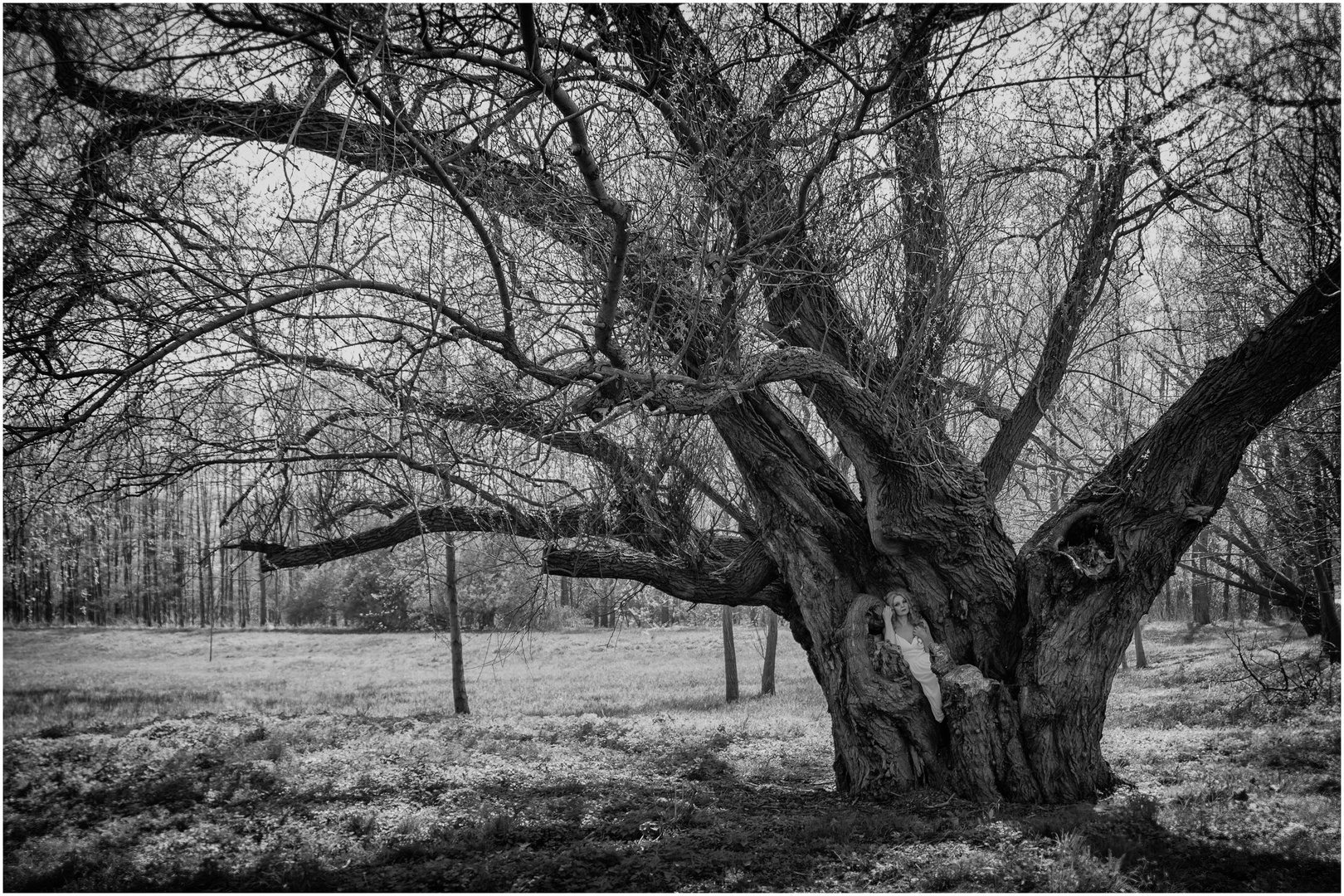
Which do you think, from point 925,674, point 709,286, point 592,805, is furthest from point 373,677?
point 709,286

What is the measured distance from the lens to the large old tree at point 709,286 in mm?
4016

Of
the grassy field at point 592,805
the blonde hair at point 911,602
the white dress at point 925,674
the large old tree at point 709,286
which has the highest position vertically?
the large old tree at point 709,286

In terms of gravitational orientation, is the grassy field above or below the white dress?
below

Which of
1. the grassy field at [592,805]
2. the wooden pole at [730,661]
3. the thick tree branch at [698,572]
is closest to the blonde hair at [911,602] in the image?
the thick tree branch at [698,572]

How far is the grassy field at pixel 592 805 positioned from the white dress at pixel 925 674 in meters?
0.67

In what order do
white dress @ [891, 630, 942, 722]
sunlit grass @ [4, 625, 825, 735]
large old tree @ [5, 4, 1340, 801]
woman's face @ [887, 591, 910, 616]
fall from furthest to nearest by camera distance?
1. sunlit grass @ [4, 625, 825, 735]
2. woman's face @ [887, 591, 910, 616]
3. white dress @ [891, 630, 942, 722]
4. large old tree @ [5, 4, 1340, 801]

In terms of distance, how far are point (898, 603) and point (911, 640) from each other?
0.95 ft

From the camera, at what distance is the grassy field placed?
474 centimetres

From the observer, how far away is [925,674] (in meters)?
6.22

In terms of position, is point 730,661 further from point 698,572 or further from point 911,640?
point 911,640

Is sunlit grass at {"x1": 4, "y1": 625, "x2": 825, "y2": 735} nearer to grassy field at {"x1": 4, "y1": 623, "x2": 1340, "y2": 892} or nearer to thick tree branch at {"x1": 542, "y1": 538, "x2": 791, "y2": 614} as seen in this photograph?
grassy field at {"x1": 4, "y1": 623, "x2": 1340, "y2": 892}

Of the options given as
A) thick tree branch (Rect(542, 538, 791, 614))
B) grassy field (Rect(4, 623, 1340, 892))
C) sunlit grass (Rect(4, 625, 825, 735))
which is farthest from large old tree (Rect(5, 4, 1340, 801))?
sunlit grass (Rect(4, 625, 825, 735))

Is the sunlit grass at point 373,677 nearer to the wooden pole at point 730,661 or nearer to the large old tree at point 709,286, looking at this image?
the wooden pole at point 730,661

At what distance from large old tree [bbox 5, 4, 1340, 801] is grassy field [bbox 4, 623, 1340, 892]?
3.27 feet
